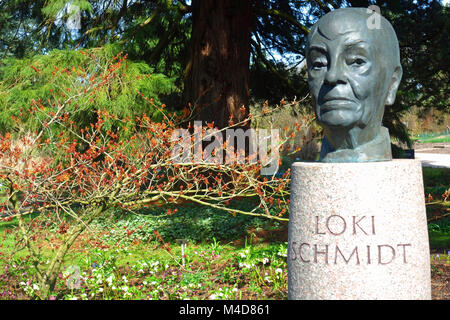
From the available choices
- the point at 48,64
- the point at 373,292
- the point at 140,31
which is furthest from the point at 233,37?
the point at 373,292

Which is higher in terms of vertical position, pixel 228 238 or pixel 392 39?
pixel 392 39

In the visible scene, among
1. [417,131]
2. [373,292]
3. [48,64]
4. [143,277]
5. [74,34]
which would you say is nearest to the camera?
[373,292]

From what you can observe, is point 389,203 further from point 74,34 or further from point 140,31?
point 74,34

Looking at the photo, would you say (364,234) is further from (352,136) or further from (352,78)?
(352,78)

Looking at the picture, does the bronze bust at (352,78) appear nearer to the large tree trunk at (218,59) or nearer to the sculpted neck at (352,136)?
the sculpted neck at (352,136)

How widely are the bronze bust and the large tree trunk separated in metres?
4.61

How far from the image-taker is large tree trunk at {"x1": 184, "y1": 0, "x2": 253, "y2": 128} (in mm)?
7922

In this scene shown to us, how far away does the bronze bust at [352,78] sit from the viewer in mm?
3084

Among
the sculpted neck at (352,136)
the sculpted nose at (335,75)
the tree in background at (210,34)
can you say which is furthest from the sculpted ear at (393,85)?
the tree in background at (210,34)

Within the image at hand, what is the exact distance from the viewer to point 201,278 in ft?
14.8

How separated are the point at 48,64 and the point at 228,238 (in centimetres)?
392

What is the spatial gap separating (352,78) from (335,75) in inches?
5.0

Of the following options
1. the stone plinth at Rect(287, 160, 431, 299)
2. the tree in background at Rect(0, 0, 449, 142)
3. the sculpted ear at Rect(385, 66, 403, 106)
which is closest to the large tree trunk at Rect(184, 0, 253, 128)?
the tree in background at Rect(0, 0, 449, 142)

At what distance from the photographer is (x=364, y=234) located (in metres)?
2.93
